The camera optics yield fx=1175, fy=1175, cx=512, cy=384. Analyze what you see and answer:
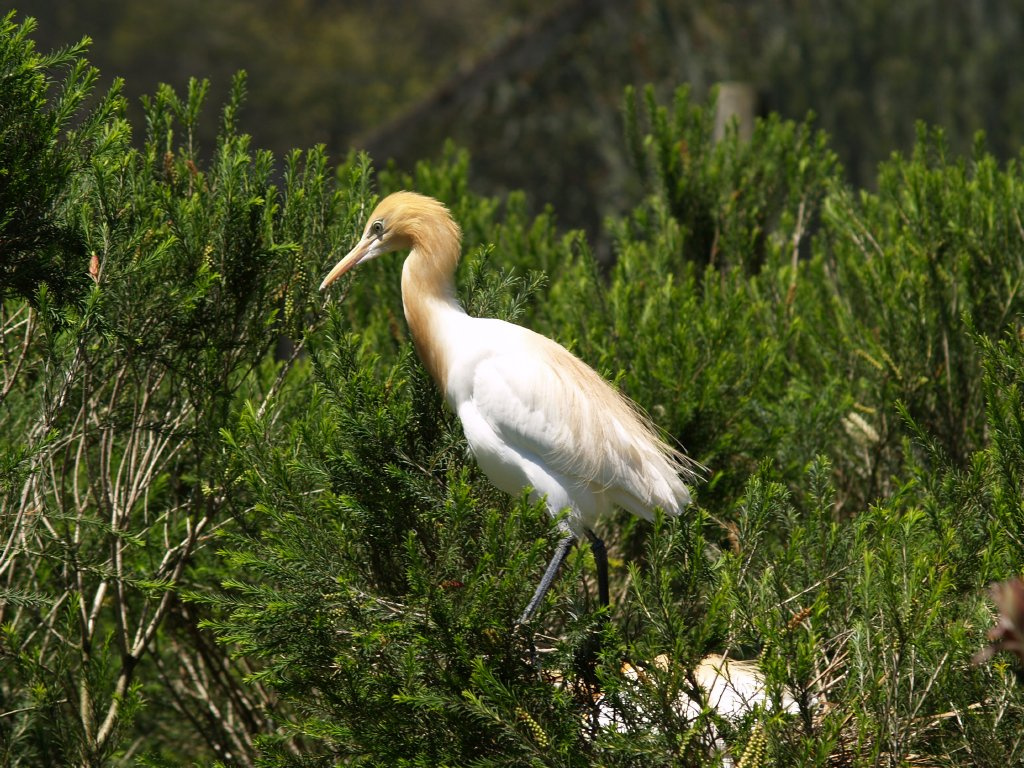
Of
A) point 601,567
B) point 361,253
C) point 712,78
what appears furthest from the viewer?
point 712,78

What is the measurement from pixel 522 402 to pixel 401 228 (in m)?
0.62

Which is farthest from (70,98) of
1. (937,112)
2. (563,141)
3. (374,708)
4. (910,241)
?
(937,112)

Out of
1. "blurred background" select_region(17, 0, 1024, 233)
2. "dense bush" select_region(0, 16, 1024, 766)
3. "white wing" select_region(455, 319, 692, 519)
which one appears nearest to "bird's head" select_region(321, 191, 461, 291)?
"dense bush" select_region(0, 16, 1024, 766)

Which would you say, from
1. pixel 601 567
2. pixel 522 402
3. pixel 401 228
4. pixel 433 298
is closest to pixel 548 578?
pixel 601 567

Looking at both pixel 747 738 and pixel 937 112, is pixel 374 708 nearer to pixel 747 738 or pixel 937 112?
pixel 747 738

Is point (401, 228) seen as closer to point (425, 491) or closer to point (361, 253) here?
point (361, 253)

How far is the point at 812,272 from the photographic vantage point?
4.96m

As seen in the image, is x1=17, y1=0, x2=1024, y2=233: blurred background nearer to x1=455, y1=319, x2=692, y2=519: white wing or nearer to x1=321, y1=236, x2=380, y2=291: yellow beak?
x1=321, y1=236, x2=380, y2=291: yellow beak

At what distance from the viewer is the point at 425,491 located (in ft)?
9.32

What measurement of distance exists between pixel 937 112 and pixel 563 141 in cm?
261

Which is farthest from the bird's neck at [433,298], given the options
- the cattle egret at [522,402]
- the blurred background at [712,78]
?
the blurred background at [712,78]

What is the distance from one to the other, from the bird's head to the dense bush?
17cm

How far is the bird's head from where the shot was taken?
329 centimetres

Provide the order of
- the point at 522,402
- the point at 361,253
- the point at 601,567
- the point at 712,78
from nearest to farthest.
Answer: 1. the point at 522,402
2. the point at 601,567
3. the point at 361,253
4. the point at 712,78
